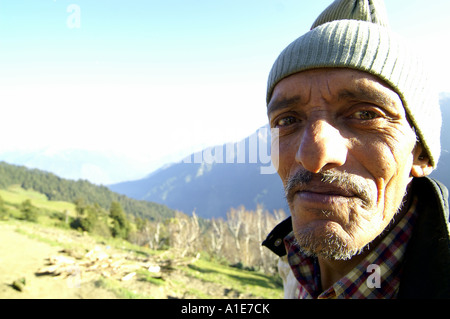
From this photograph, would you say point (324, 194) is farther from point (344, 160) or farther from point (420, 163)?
point (420, 163)

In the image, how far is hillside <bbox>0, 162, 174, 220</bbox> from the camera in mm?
117000

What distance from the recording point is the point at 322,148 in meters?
1.46

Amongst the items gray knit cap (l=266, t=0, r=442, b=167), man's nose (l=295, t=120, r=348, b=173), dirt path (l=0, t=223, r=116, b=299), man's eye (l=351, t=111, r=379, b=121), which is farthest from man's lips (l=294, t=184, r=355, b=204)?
dirt path (l=0, t=223, r=116, b=299)

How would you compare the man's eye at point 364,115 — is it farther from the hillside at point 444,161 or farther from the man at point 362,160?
the hillside at point 444,161

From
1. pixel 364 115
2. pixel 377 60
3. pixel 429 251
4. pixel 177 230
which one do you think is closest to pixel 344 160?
pixel 364 115

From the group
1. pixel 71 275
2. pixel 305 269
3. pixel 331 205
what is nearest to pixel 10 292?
pixel 71 275

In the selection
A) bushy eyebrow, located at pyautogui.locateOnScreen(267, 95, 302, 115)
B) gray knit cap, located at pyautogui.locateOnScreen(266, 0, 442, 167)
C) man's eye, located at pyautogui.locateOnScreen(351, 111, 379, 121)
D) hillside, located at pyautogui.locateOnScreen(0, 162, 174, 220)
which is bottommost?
man's eye, located at pyautogui.locateOnScreen(351, 111, 379, 121)

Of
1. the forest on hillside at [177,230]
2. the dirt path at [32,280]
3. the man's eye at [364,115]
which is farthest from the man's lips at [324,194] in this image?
the forest on hillside at [177,230]

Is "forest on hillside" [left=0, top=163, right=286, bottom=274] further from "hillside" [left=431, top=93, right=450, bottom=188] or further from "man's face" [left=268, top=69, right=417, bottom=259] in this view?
"man's face" [left=268, top=69, right=417, bottom=259]

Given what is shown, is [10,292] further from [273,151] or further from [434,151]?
[434,151]

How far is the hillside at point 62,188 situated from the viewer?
117000 mm

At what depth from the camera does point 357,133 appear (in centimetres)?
156
